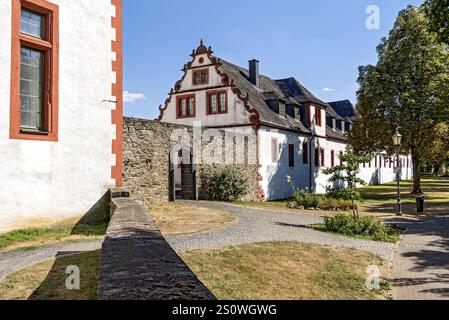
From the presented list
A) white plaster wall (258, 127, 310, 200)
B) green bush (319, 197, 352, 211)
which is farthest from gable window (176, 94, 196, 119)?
green bush (319, 197, 352, 211)

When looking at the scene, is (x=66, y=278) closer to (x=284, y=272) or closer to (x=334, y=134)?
(x=284, y=272)

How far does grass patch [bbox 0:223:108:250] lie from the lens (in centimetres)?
778

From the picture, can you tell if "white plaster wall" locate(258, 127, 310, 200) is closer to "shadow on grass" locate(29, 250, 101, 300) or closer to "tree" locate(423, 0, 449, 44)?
"tree" locate(423, 0, 449, 44)

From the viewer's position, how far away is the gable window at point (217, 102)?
967 inches

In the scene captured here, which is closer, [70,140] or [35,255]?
[35,255]

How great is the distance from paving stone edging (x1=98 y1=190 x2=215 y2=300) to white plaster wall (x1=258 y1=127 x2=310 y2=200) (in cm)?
1918

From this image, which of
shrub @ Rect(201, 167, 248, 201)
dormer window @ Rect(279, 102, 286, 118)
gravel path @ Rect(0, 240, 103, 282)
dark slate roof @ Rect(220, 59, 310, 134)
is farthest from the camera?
dormer window @ Rect(279, 102, 286, 118)

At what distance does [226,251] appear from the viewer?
8.27 m

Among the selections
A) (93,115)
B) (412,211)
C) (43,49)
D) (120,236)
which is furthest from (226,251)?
(412,211)

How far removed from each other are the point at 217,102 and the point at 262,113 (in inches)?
127

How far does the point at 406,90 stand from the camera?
26.3 meters

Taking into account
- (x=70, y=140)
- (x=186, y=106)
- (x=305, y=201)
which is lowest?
(x=305, y=201)

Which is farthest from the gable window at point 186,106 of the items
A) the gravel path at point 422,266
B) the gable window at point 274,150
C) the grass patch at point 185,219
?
the gravel path at point 422,266

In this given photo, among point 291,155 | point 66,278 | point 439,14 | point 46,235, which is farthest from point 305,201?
point 66,278
